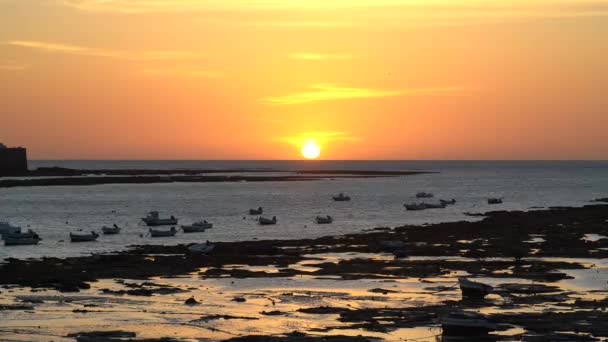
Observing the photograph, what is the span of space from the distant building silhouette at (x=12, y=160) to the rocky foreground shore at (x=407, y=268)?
114250mm

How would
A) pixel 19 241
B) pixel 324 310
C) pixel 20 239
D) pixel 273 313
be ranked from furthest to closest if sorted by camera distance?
pixel 20 239 < pixel 19 241 < pixel 324 310 < pixel 273 313

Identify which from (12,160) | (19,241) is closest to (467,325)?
(19,241)

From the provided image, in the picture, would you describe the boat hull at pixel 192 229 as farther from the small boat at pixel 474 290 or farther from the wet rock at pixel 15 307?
the small boat at pixel 474 290

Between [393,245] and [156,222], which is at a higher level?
[156,222]

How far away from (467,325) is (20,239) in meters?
40.0

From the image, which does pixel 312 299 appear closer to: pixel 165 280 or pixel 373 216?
pixel 165 280

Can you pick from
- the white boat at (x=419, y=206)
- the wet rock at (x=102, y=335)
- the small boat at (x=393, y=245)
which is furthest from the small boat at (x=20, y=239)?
the white boat at (x=419, y=206)

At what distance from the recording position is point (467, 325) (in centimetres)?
2764

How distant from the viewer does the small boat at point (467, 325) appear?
90.6 ft

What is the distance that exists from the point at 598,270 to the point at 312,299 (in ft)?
51.1

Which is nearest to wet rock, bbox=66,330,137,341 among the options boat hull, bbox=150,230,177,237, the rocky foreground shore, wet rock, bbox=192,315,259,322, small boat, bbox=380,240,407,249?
the rocky foreground shore

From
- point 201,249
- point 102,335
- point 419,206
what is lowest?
point 102,335

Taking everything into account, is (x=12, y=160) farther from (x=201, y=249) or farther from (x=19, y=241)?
Result: (x=201, y=249)

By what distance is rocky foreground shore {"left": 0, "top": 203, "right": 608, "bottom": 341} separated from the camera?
2994 cm
